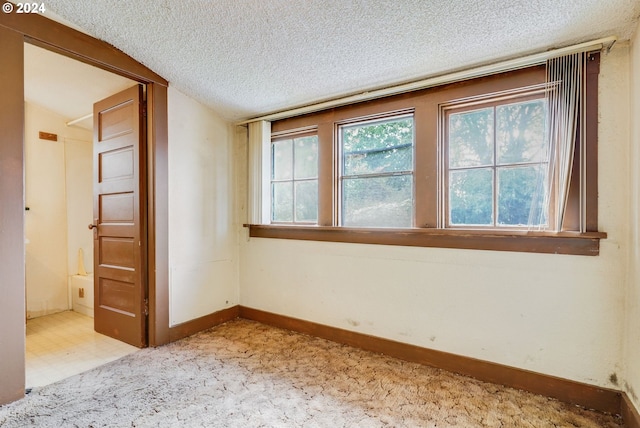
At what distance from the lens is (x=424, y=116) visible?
7.58 ft

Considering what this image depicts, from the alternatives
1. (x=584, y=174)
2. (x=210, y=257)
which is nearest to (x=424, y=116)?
(x=584, y=174)

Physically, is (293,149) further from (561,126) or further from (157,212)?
(561,126)

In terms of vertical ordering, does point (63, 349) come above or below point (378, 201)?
below

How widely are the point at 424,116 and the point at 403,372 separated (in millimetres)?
1837

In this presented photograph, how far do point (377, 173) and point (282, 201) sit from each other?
3.51ft

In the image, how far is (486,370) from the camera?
2061 millimetres

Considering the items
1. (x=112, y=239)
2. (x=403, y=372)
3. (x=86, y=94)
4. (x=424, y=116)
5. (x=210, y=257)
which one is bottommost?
(x=403, y=372)

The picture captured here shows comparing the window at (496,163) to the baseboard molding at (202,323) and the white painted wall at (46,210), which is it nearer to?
the baseboard molding at (202,323)

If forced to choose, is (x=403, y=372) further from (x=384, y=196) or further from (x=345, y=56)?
(x=345, y=56)

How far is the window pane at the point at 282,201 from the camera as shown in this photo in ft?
10.3

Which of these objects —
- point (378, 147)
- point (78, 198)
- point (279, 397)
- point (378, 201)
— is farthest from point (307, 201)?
point (78, 198)

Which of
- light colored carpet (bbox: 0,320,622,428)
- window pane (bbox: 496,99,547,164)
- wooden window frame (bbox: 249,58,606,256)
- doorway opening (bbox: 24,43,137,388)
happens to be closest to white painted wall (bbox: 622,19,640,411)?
wooden window frame (bbox: 249,58,606,256)

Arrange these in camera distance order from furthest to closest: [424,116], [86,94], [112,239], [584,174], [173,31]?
[86,94]
[112,239]
[424,116]
[173,31]
[584,174]
